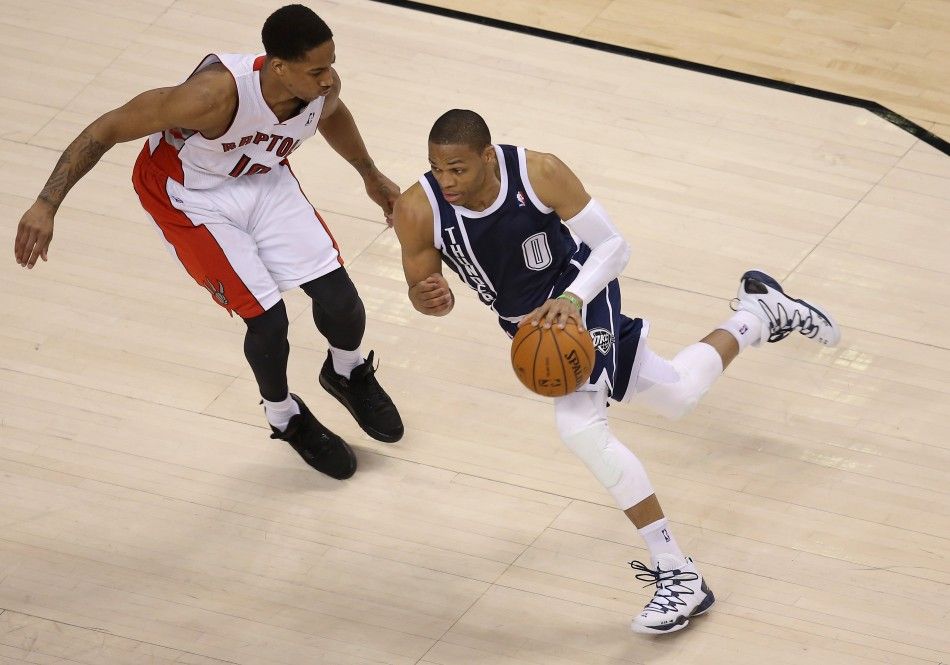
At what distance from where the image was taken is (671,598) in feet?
12.9

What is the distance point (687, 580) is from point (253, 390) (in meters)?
1.82

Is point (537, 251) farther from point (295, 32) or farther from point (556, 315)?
point (295, 32)

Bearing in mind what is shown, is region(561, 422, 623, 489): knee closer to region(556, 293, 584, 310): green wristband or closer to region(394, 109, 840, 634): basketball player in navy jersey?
region(394, 109, 840, 634): basketball player in navy jersey

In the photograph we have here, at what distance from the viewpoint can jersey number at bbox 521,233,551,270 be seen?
12.9 feet

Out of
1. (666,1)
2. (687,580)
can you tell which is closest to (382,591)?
(687,580)

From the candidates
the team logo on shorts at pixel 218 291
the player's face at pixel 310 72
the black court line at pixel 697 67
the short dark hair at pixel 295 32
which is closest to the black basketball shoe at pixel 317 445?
the team logo on shorts at pixel 218 291

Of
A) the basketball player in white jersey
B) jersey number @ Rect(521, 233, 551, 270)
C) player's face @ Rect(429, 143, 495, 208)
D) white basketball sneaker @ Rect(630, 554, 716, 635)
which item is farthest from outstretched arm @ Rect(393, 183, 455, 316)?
white basketball sneaker @ Rect(630, 554, 716, 635)

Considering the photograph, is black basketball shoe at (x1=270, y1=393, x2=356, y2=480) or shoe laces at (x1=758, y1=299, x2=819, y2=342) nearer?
black basketball shoe at (x1=270, y1=393, x2=356, y2=480)

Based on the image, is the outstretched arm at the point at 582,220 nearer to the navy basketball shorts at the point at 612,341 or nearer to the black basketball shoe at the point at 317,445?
the navy basketball shorts at the point at 612,341

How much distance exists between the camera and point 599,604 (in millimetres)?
4137

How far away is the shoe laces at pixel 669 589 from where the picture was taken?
3932 mm

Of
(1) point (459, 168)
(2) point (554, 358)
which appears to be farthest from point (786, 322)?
(1) point (459, 168)

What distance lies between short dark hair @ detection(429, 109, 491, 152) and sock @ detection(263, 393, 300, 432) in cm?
126

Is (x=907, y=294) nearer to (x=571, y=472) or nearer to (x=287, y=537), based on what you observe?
(x=571, y=472)
